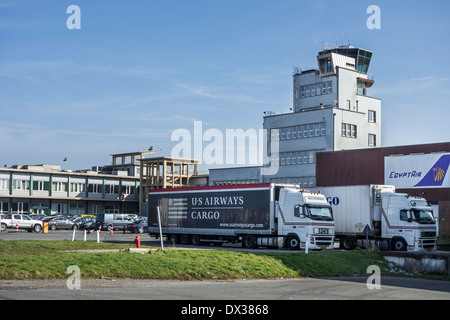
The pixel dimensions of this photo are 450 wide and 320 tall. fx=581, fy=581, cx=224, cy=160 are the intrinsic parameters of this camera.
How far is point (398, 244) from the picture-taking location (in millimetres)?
30938

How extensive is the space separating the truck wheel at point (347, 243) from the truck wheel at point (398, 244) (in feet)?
8.21

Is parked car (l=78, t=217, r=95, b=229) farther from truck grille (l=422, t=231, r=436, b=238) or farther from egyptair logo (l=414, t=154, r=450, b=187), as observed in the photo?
truck grille (l=422, t=231, r=436, b=238)

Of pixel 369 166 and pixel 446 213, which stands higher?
pixel 369 166

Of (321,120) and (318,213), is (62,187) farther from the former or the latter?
(318,213)

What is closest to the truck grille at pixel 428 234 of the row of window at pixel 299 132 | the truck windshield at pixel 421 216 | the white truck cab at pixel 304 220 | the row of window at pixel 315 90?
the truck windshield at pixel 421 216

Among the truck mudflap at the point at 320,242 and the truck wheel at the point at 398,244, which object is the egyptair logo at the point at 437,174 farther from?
the truck mudflap at the point at 320,242

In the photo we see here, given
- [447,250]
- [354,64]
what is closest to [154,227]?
[447,250]

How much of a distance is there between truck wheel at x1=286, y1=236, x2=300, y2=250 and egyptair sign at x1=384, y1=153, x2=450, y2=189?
26244 millimetres

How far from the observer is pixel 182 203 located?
36.5 meters

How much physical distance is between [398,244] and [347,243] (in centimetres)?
326

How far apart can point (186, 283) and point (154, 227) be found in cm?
2083

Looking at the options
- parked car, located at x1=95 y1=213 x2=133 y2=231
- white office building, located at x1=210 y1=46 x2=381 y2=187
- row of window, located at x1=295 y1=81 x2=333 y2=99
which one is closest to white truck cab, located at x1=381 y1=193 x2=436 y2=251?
parked car, located at x1=95 y1=213 x2=133 y2=231

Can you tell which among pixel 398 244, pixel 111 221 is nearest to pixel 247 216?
pixel 398 244
